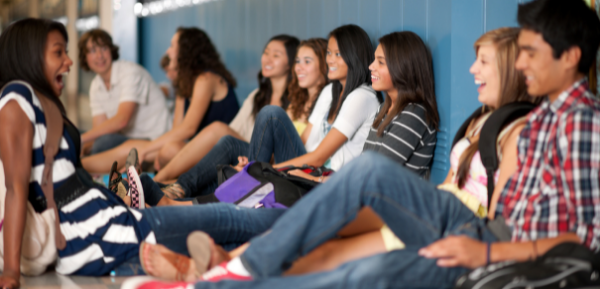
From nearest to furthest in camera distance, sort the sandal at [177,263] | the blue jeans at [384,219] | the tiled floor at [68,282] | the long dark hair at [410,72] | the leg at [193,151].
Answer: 1. the blue jeans at [384,219]
2. the sandal at [177,263]
3. the tiled floor at [68,282]
4. the long dark hair at [410,72]
5. the leg at [193,151]

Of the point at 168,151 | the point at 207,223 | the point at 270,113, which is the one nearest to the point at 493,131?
the point at 207,223

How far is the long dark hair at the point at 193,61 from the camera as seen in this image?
197 inches

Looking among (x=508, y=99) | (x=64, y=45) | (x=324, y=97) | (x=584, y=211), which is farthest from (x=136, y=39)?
(x=584, y=211)

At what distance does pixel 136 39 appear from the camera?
7.83 meters

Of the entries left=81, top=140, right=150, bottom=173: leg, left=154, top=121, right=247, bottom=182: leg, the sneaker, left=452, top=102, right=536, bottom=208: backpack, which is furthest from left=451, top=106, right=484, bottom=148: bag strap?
left=81, top=140, right=150, bottom=173: leg

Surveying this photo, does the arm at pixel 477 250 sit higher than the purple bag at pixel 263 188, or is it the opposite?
the arm at pixel 477 250

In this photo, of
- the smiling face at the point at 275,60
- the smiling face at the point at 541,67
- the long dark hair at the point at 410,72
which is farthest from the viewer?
the smiling face at the point at 275,60

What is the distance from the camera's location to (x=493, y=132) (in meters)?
2.03

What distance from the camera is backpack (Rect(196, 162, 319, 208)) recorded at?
2850 mm

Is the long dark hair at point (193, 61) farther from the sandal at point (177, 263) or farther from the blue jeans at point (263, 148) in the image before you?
the sandal at point (177, 263)

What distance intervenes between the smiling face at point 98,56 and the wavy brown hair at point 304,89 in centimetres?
210

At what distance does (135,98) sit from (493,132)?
4.03 metres

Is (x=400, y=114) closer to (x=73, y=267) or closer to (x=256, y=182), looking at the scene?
(x=256, y=182)

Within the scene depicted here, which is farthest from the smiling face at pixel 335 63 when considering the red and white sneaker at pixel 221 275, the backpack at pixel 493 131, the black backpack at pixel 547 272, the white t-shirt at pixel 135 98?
the white t-shirt at pixel 135 98
